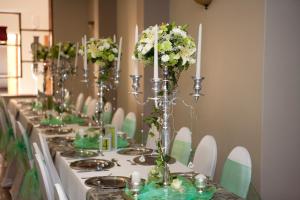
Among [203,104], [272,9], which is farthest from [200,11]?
[272,9]

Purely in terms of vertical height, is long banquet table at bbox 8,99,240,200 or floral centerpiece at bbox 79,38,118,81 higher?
floral centerpiece at bbox 79,38,118,81

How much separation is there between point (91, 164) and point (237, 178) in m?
0.90

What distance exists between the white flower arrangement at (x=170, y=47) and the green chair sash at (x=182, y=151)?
121cm

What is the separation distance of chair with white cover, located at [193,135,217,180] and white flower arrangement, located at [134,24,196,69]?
2.77 feet

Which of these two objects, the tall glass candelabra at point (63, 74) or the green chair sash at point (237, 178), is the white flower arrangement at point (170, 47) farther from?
the tall glass candelabra at point (63, 74)

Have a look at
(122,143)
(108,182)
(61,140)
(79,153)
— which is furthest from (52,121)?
(108,182)

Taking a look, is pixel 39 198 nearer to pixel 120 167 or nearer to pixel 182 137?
pixel 120 167

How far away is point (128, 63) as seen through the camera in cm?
661

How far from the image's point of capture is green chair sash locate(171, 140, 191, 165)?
10.6ft

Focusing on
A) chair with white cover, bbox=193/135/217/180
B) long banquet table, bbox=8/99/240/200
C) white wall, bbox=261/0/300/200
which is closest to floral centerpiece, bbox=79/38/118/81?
long banquet table, bbox=8/99/240/200

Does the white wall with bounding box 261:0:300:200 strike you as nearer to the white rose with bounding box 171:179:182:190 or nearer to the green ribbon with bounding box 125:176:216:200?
the green ribbon with bounding box 125:176:216:200

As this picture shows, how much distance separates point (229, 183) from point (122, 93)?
15.0ft

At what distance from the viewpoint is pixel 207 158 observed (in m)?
2.85

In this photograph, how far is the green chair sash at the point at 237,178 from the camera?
2416mm
